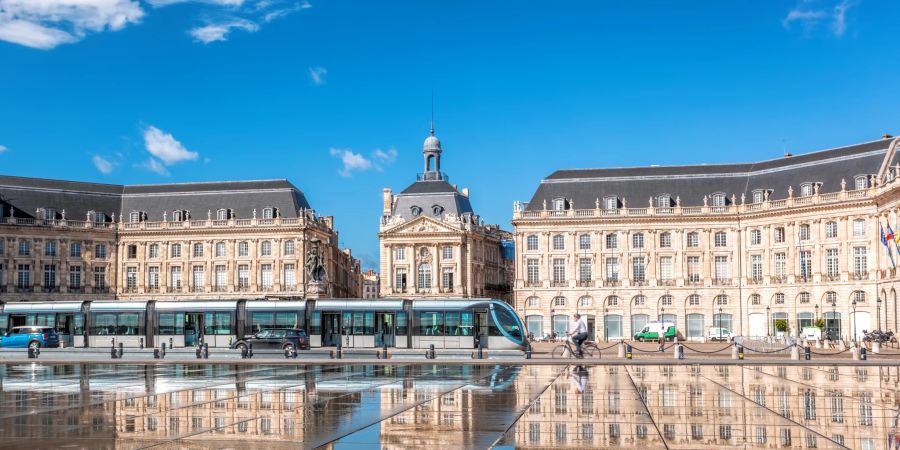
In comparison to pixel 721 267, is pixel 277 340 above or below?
below

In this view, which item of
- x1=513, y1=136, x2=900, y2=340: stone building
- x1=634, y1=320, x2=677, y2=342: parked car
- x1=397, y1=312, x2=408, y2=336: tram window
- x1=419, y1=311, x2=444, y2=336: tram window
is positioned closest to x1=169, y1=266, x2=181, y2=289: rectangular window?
x1=513, y1=136, x2=900, y2=340: stone building

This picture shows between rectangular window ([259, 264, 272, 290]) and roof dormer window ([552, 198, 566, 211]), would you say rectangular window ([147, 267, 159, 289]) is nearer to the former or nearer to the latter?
rectangular window ([259, 264, 272, 290])

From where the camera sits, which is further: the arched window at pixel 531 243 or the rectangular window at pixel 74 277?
the rectangular window at pixel 74 277

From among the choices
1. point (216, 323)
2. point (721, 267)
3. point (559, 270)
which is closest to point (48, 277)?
point (216, 323)

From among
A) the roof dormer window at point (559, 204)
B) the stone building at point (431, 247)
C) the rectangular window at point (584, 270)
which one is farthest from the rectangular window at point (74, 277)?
the rectangular window at point (584, 270)

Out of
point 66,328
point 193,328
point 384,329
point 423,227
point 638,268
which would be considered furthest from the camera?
point 423,227

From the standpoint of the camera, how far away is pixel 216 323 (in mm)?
59188

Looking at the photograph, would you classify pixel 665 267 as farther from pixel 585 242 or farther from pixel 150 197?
pixel 150 197

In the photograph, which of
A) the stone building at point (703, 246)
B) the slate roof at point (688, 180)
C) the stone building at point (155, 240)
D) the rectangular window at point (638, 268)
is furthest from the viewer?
the stone building at point (155, 240)

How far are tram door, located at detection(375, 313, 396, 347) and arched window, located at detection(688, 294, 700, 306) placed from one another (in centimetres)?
4695

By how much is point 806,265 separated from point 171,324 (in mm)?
56542

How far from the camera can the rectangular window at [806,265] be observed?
8862cm

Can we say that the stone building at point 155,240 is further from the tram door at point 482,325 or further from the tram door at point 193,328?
the tram door at point 482,325

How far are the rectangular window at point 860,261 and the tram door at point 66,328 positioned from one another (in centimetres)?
6187
